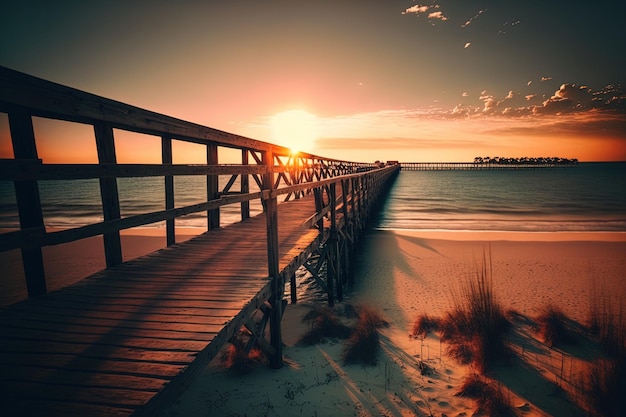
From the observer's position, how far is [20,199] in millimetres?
2854

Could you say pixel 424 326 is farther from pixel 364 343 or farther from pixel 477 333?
Result: pixel 364 343

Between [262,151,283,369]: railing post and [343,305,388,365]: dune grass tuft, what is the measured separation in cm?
110

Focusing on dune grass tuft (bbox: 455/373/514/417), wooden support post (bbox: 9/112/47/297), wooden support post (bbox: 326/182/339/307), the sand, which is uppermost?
wooden support post (bbox: 9/112/47/297)

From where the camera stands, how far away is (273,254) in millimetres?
3760

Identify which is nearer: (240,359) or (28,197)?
(28,197)

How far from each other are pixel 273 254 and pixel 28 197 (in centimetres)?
256

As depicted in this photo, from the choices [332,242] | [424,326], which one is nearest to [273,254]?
[424,326]

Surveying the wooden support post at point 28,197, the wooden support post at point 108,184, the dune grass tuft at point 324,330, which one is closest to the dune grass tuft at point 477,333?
the dune grass tuft at point 324,330

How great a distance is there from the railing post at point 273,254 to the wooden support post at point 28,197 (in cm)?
213

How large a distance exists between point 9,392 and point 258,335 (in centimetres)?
237

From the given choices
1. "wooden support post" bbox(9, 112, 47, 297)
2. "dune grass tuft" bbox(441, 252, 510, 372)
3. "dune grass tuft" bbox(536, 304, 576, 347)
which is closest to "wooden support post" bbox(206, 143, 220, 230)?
"wooden support post" bbox(9, 112, 47, 297)

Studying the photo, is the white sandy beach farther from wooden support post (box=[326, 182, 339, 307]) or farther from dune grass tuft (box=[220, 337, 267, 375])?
wooden support post (box=[326, 182, 339, 307])

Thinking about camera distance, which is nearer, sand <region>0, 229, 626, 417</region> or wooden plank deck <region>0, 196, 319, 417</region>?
wooden plank deck <region>0, 196, 319, 417</region>

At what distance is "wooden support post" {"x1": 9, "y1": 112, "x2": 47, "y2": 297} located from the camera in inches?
108
